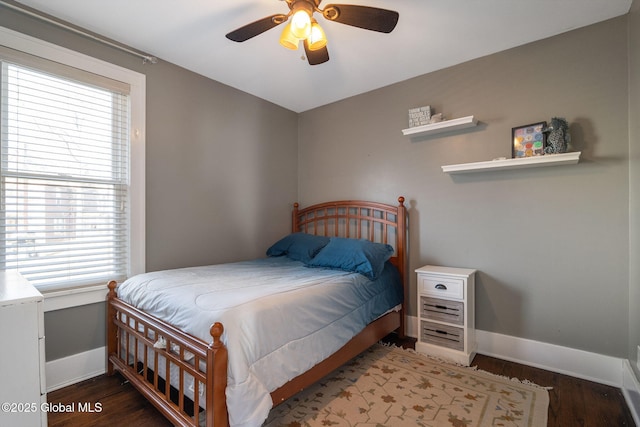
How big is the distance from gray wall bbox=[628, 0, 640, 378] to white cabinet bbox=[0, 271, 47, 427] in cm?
311

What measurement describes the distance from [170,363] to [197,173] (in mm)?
1762

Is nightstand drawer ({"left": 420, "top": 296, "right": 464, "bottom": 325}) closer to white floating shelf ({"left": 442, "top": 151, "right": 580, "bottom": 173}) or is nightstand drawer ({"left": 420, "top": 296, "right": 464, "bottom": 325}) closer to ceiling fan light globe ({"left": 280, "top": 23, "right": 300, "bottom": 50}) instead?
white floating shelf ({"left": 442, "top": 151, "right": 580, "bottom": 173})

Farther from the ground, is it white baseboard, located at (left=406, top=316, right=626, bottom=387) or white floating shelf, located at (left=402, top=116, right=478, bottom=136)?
white floating shelf, located at (left=402, top=116, right=478, bottom=136)

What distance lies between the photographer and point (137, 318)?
1.86 meters

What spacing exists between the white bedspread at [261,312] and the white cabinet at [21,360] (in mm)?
535

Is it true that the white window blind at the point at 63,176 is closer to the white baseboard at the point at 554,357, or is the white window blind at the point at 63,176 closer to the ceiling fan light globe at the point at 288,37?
the ceiling fan light globe at the point at 288,37

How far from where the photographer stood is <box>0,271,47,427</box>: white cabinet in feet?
3.91

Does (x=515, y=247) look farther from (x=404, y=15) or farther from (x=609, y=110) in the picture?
(x=404, y=15)

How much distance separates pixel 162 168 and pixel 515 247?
3017 millimetres

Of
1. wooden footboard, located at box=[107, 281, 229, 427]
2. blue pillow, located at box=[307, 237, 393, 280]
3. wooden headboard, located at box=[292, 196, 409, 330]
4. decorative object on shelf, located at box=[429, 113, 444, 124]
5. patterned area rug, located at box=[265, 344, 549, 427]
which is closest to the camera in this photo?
wooden footboard, located at box=[107, 281, 229, 427]

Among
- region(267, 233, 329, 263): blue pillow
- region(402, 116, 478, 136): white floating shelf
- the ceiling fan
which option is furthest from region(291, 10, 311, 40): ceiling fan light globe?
region(267, 233, 329, 263): blue pillow

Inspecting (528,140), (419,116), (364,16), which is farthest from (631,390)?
(364,16)

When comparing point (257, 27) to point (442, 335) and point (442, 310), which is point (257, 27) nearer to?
point (442, 310)

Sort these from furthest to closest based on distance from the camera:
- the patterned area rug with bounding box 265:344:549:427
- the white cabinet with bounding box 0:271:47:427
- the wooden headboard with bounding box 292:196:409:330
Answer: the wooden headboard with bounding box 292:196:409:330 → the patterned area rug with bounding box 265:344:549:427 → the white cabinet with bounding box 0:271:47:427
